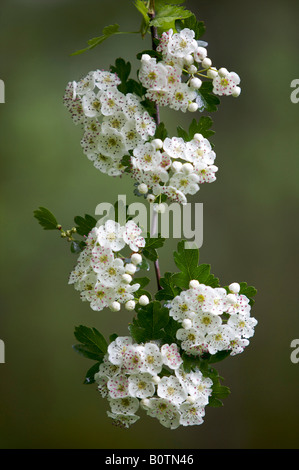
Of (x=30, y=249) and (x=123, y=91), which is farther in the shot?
(x=30, y=249)

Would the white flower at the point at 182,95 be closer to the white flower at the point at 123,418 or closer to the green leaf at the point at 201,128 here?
the green leaf at the point at 201,128

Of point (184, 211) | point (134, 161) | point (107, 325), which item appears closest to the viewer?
point (134, 161)

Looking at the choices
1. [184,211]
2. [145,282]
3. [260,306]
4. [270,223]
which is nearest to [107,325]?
[260,306]

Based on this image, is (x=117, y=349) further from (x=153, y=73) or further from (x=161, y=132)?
(x=153, y=73)

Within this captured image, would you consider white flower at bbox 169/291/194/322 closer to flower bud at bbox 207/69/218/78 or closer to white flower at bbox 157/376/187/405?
white flower at bbox 157/376/187/405

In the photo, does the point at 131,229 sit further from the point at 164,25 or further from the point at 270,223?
the point at 270,223
